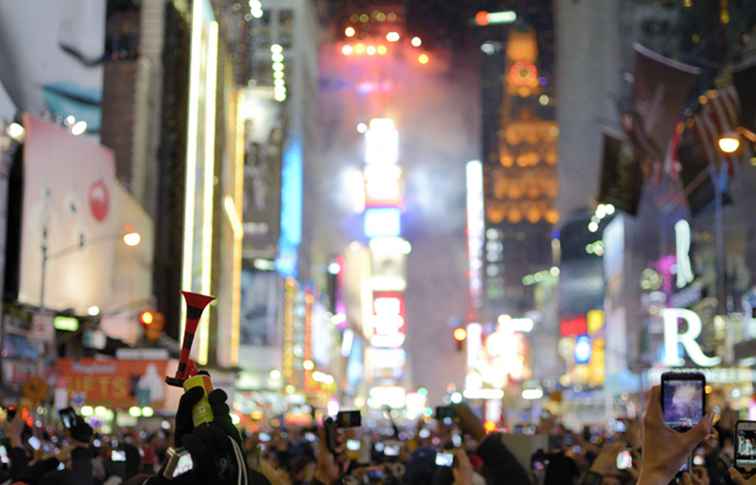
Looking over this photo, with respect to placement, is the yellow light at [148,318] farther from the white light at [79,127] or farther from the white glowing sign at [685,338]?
the white glowing sign at [685,338]

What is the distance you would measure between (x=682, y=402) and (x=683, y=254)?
72.9 meters

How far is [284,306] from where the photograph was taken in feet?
338

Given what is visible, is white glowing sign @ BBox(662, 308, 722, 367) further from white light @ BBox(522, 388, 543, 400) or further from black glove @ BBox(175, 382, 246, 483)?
black glove @ BBox(175, 382, 246, 483)

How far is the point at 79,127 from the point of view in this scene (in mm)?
47375

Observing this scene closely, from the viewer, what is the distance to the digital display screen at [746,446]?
641cm

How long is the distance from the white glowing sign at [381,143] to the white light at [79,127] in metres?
95.1

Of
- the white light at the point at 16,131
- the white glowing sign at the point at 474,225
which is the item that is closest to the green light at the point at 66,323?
the white light at the point at 16,131

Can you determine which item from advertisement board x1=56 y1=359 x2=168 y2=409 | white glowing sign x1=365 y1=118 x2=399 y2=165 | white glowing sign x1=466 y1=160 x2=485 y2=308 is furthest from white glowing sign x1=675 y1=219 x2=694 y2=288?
white glowing sign x1=466 y1=160 x2=485 y2=308

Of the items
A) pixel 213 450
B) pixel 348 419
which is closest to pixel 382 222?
pixel 348 419

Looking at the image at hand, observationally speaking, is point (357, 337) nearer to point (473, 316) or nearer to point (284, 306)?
point (473, 316)

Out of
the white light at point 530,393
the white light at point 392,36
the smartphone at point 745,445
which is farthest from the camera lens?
the white light at point 392,36

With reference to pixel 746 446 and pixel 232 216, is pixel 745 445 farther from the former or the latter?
pixel 232 216

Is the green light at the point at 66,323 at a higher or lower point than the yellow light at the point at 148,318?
higher

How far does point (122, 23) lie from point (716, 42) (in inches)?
1206
